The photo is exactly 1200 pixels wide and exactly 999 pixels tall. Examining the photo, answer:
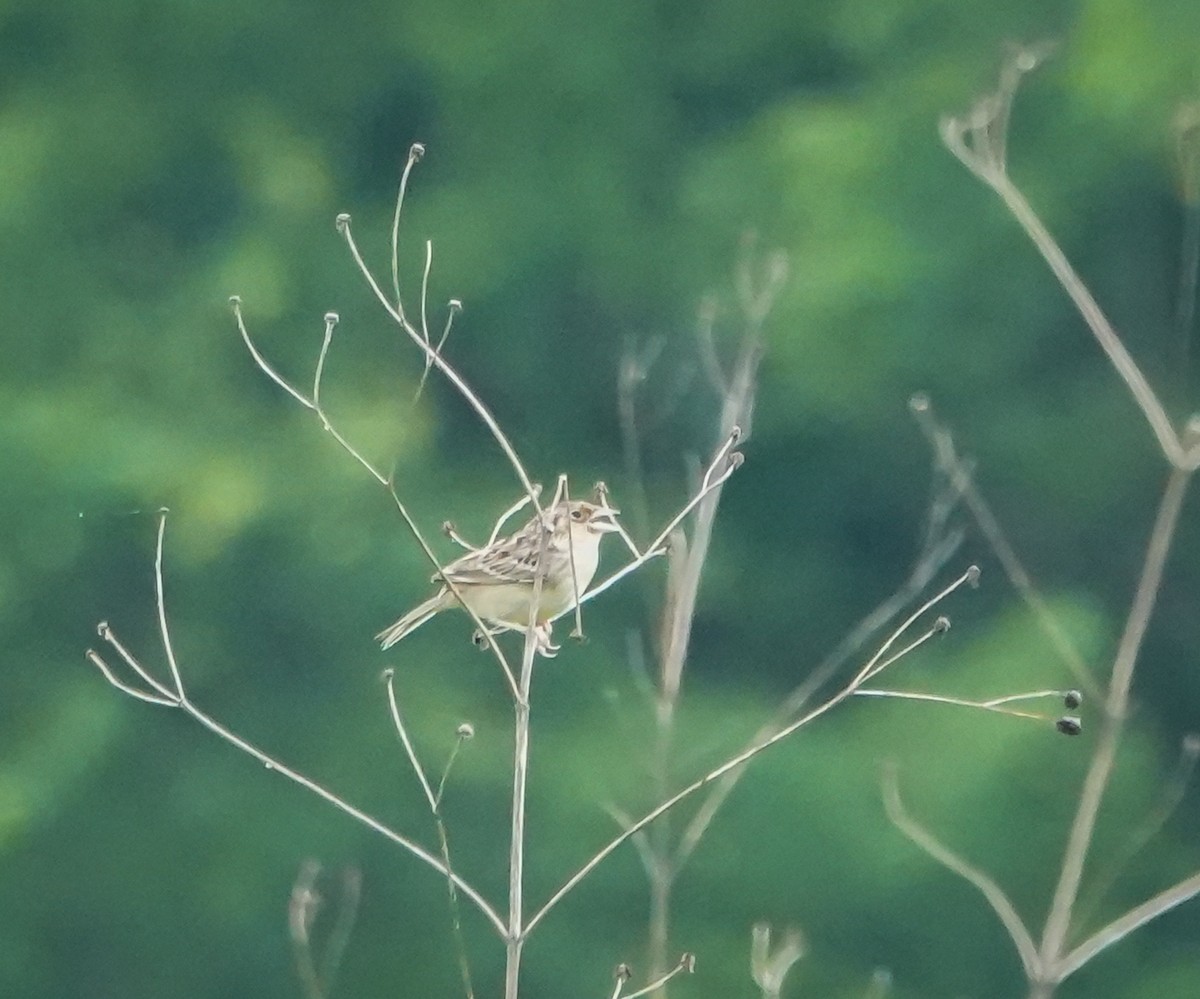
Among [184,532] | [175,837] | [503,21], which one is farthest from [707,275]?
[175,837]

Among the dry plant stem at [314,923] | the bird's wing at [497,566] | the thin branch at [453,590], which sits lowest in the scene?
the dry plant stem at [314,923]

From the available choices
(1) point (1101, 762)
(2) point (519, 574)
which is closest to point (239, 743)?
(1) point (1101, 762)

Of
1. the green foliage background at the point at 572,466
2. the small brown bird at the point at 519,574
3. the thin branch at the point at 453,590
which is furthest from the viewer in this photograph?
the green foliage background at the point at 572,466

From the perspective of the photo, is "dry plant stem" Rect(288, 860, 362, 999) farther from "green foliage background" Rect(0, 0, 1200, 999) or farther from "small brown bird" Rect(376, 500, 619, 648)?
"small brown bird" Rect(376, 500, 619, 648)

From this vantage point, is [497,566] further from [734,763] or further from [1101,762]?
[734,763]

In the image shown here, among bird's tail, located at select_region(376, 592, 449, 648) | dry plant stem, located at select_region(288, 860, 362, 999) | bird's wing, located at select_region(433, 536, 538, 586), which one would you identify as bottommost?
dry plant stem, located at select_region(288, 860, 362, 999)

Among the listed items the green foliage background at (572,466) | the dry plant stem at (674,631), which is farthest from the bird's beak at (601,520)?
the green foliage background at (572,466)

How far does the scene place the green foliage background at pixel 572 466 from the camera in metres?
11.5

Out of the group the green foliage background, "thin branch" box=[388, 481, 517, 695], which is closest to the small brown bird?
"thin branch" box=[388, 481, 517, 695]

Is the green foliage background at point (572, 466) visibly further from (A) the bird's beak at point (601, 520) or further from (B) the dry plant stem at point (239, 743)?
(B) the dry plant stem at point (239, 743)

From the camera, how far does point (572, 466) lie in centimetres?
1219

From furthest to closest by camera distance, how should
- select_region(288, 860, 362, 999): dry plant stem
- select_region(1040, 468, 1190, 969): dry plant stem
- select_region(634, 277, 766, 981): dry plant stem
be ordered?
select_region(288, 860, 362, 999): dry plant stem → select_region(634, 277, 766, 981): dry plant stem → select_region(1040, 468, 1190, 969): dry plant stem

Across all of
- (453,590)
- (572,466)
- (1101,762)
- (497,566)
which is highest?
(453,590)

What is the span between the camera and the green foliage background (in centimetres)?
1155
